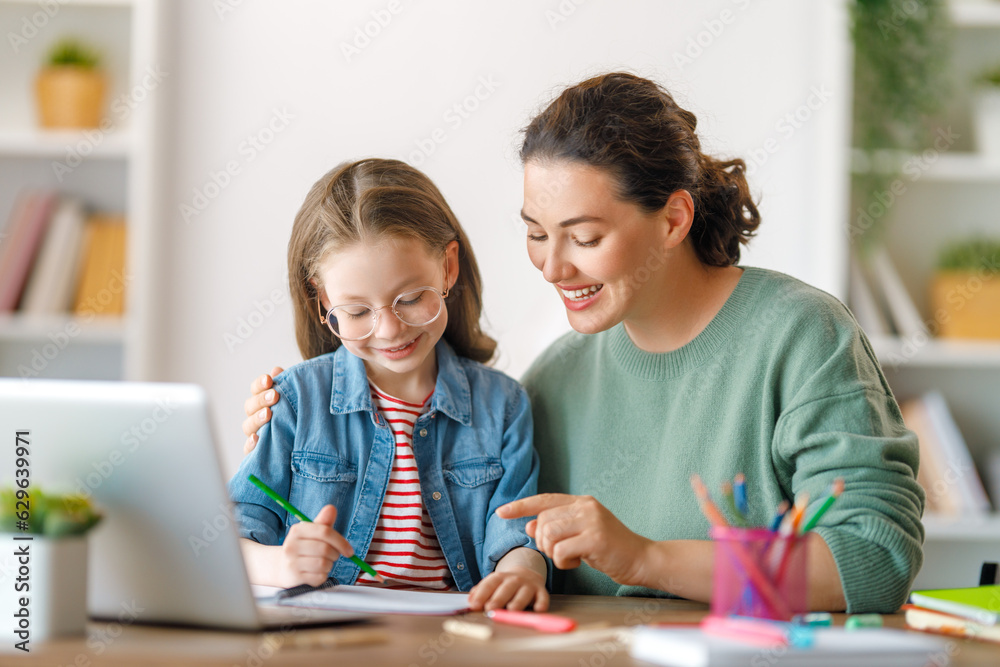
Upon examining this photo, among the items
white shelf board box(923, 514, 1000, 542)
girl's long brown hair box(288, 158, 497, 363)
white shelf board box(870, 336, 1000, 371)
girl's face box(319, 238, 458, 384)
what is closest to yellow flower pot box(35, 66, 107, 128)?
girl's long brown hair box(288, 158, 497, 363)

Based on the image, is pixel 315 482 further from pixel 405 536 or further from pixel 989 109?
pixel 989 109

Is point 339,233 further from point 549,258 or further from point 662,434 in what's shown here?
point 662,434

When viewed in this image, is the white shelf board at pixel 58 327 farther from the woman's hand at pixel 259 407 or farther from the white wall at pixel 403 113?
the woman's hand at pixel 259 407

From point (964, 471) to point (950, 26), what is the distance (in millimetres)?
1206

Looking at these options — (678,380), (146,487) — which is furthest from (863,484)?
(146,487)

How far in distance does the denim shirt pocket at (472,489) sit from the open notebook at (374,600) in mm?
225

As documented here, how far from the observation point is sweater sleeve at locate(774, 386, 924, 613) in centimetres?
110

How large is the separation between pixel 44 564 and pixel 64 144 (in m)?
1.92

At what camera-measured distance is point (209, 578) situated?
0.85 meters

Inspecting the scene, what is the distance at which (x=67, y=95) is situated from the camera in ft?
8.00

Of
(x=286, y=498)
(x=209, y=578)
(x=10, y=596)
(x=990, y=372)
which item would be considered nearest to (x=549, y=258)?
(x=286, y=498)

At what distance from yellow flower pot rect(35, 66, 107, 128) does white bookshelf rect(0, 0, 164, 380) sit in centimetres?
4

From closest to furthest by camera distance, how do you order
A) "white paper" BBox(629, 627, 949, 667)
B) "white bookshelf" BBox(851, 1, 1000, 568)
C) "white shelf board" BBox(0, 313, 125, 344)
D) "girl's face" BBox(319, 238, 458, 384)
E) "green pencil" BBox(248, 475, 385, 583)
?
1. "white paper" BBox(629, 627, 949, 667)
2. "green pencil" BBox(248, 475, 385, 583)
3. "girl's face" BBox(319, 238, 458, 384)
4. "white shelf board" BBox(0, 313, 125, 344)
5. "white bookshelf" BBox(851, 1, 1000, 568)

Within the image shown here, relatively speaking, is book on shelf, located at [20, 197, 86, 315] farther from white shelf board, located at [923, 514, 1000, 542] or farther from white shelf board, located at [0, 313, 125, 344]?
white shelf board, located at [923, 514, 1000, 542]
